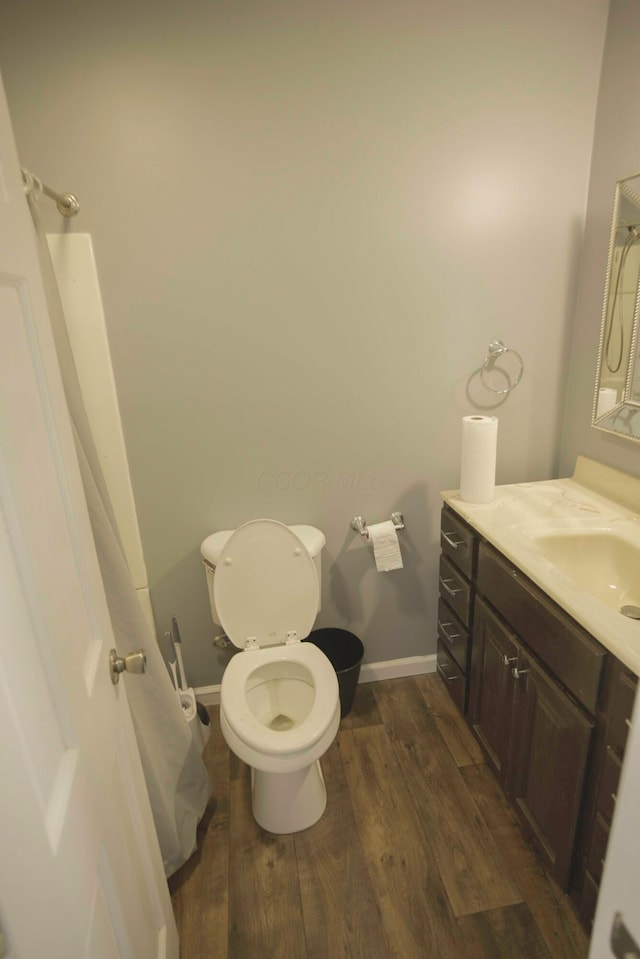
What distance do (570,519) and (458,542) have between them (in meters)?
0.37

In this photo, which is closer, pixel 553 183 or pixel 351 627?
pixel 553 183

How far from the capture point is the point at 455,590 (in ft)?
6.14

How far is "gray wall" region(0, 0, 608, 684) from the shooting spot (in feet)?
4.86

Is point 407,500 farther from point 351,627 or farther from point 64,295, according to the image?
point 64,295

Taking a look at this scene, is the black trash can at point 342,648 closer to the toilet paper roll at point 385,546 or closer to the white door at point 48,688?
the toilet paper roll at point 385,546

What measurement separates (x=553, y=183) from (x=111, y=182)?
144cm

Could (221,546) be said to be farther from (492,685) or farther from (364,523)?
(492,685)

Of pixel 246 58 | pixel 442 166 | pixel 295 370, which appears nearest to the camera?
pixel 246 58

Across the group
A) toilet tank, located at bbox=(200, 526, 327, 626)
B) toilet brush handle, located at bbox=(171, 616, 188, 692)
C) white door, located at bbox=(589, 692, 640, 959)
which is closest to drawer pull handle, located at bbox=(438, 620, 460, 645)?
toilet tank, located at bbox=(200, 526, 327, 626)

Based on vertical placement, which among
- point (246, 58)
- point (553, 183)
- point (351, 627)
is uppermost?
point (246, 58)

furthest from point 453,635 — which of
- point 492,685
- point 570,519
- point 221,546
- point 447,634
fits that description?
point 221,546

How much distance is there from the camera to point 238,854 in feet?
5.08

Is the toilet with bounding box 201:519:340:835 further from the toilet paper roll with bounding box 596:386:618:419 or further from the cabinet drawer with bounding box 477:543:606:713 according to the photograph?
the toilet paper roll with bounding box 596:386:618:419

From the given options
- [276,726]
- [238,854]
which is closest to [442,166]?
[276,726]
